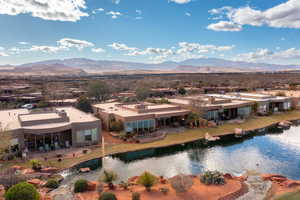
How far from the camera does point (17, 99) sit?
223ft

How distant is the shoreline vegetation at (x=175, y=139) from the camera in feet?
84.3

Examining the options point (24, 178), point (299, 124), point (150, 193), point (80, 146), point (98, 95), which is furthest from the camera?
point (98, 95)

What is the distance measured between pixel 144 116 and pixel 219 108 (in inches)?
648

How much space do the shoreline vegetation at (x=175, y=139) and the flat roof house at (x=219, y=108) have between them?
247 cm

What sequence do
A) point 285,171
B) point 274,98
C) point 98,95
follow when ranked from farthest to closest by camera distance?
point 98,95
point 274,98
point 285,171

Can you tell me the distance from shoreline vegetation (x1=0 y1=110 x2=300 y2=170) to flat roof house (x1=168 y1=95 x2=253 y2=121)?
8.12ft

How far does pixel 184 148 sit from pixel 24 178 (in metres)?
19.0

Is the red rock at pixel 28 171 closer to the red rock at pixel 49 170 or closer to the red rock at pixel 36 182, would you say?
the red rock at pixel 49 170

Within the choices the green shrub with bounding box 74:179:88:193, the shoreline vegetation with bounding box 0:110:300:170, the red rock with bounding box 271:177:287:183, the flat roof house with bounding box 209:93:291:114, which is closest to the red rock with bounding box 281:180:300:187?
the red rock with bounding box 271:177:287:183

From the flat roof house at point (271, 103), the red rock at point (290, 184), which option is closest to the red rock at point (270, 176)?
the red rock at point (290, 184)

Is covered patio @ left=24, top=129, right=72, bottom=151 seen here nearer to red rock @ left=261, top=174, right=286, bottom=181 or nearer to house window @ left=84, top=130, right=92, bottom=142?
house window @ left=84, top=130, right=92, bottom=142

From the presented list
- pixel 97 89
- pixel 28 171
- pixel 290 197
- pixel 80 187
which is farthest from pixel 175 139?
pixel 97 89

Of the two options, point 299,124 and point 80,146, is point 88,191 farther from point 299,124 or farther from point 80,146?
point 299,124

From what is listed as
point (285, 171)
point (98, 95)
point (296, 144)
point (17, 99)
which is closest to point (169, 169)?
point (285, 171)
